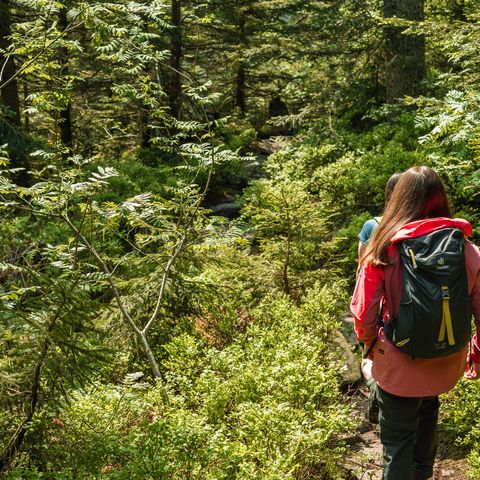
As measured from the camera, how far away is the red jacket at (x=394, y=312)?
8.92ft

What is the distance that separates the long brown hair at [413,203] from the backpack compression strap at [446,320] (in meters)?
0.42

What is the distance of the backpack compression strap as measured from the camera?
102 inches

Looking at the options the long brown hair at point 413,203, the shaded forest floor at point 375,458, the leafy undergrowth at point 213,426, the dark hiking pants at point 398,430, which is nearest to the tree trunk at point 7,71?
the leafy undergrowth at point 213,426

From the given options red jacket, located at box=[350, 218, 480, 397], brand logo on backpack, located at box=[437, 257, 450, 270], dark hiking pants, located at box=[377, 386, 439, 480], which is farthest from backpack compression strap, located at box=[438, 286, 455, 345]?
dark hiking pants, located at box=[377, 386, 439, 480]

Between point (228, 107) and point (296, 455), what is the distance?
57.8ft

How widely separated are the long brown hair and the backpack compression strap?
1.37 feet

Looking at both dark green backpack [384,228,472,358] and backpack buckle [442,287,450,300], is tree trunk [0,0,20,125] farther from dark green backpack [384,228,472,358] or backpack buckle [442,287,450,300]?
backpack buckle [442,287,450,300]

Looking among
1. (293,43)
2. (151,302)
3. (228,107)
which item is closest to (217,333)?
(151,302)

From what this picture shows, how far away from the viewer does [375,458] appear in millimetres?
4340

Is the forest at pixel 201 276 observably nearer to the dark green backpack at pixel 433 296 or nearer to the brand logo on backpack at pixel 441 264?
the dark green backpack at pixel 433 296

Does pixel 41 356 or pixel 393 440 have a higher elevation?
pixel 41 356

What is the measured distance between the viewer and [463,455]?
4.24m

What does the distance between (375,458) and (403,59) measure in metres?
8.70

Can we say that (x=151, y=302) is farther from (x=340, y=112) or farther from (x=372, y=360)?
(x=340, y=112)
